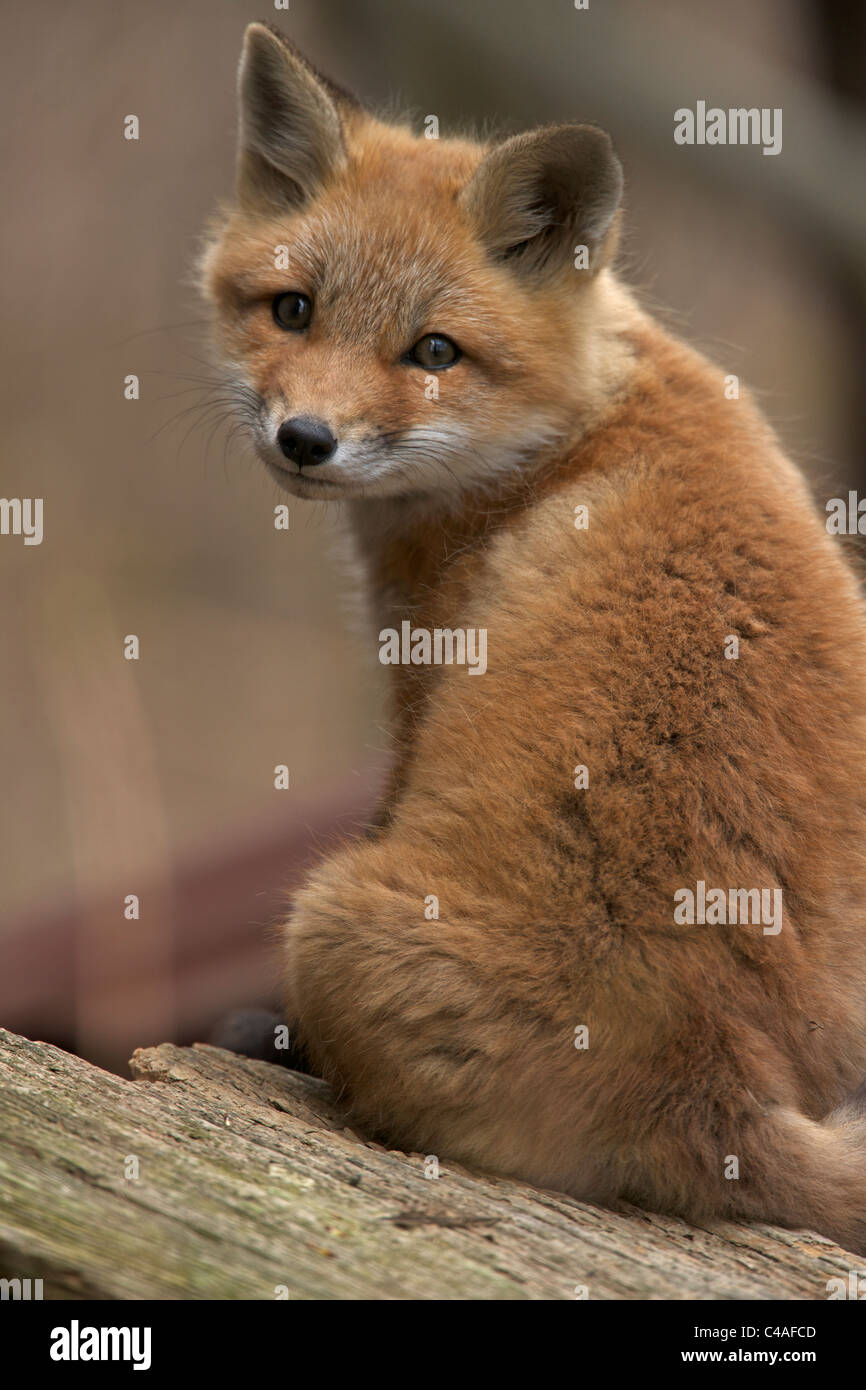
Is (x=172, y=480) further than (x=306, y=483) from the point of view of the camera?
Yes

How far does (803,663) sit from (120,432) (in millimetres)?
6542

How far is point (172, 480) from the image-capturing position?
31.5 ft

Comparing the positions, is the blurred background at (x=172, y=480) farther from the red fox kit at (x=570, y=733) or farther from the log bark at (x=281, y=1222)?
the log bark at (x=281, y=1222)

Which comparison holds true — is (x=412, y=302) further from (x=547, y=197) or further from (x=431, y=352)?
(x=547, y=197)

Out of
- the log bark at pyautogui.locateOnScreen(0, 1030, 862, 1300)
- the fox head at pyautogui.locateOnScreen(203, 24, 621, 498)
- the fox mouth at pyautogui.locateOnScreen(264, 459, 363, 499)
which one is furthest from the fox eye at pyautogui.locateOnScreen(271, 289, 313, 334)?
the log bark at pyautogui.locateOnScreen(0, 1030, 862, 1300)

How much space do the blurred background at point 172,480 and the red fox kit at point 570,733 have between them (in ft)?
8.02

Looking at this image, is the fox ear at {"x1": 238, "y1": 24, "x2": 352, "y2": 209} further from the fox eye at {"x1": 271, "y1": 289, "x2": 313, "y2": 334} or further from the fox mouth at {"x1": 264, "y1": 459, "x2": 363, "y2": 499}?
the fox mouth at {"x1": 264, "y1": 459, "x2": 363, "y2": 499}

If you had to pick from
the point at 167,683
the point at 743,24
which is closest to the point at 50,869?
the point at 167,683

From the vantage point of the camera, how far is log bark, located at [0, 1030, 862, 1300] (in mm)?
2516

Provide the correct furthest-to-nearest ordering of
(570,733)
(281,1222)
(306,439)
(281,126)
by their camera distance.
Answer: (281,126), (306,439), (570,733), (281,1222)

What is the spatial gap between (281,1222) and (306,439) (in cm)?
248

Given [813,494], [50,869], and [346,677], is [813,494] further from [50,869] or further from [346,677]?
[346,677]

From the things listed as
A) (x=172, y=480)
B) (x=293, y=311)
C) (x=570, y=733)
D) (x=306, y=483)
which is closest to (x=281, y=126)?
(x=293, y=311)

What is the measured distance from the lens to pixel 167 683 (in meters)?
9.06
